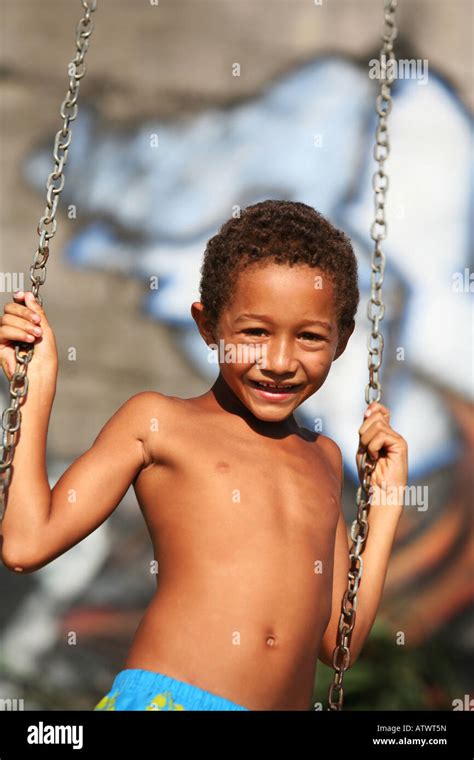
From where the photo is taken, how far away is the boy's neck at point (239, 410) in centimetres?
246

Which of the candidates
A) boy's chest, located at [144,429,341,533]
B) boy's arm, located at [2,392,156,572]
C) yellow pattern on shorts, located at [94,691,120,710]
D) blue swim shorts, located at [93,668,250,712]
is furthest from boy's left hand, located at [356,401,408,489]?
yellow pattern on shorts, located at [94,691,120,710]

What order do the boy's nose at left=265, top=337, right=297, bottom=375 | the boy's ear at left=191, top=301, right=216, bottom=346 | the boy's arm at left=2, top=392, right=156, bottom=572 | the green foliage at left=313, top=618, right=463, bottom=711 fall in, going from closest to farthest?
the boy's arm at left=2, top=392, right=156, bottom=572 < the boy's nose at left=265, top=337, right=297, bottom=375 < the boy's ear at left=191, top=301, right=216, bottom=346 < the green foliage at left=313, top=618, right=463, bottom=711

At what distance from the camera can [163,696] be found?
2.15 metres

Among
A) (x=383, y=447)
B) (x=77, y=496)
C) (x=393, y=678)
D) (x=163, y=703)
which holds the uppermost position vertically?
(x=383, y=447)

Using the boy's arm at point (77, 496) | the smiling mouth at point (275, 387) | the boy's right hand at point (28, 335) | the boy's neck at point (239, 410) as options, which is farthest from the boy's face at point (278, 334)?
the boy's right hand at point (28, 335)

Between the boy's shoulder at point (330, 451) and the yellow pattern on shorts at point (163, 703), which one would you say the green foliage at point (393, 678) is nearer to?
the boy's shoulder at point (330, 451)

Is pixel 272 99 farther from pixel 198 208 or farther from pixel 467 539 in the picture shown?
pixel 467 539

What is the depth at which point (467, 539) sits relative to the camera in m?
5.10

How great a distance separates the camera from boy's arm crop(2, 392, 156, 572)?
83.8 inches

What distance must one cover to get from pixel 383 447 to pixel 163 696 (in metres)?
0.79

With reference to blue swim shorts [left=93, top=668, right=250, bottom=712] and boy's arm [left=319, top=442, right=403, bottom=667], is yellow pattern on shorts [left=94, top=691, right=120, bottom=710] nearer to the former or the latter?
blue swim shorts [left=93, top=668, right=250, bottom=712]

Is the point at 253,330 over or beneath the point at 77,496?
over

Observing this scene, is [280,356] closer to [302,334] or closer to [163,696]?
[302,334]

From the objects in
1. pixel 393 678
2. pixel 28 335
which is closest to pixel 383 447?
pixel 28 335
